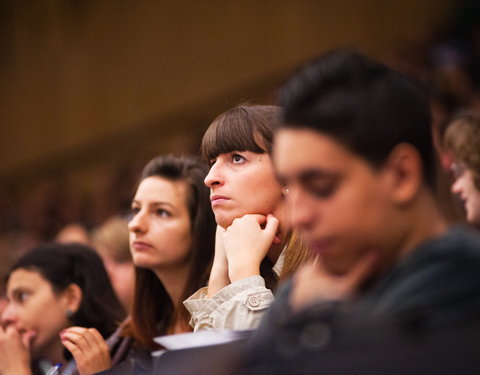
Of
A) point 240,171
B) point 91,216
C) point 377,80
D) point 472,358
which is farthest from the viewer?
point 91,216

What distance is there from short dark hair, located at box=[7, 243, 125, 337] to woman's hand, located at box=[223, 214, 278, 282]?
96cm

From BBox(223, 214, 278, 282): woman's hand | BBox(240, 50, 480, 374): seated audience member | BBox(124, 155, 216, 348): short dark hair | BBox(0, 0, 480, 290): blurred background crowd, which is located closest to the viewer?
BBox(240, 50, 480, 374): seated audience member

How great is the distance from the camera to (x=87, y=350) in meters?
2.23

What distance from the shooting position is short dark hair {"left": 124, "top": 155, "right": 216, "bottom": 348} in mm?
2375

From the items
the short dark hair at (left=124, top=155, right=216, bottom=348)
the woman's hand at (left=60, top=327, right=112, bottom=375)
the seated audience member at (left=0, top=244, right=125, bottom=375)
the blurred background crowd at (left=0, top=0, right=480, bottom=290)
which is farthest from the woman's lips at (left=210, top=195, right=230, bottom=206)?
the blurred background crowd at (left=0, top=0, right=480, bottom=290)

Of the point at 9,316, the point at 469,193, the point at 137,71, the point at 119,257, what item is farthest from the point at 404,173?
the point at 137,71

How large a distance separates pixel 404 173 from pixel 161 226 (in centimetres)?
136

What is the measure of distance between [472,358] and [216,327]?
32.7 inches

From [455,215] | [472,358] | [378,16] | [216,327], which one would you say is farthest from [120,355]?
[378,16]

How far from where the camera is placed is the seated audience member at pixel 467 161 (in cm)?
222

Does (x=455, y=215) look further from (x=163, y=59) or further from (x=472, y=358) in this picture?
(x=163, y=59)

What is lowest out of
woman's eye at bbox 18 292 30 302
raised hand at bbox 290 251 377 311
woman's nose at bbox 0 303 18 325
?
raised hand at bbox 290 251 377 311

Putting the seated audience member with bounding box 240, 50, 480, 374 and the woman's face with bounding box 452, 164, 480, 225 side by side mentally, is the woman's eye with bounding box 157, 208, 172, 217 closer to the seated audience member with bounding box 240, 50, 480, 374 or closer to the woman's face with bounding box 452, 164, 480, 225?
the woman's face with bounding box 452, 164, 480, 225

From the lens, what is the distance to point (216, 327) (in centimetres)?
178
